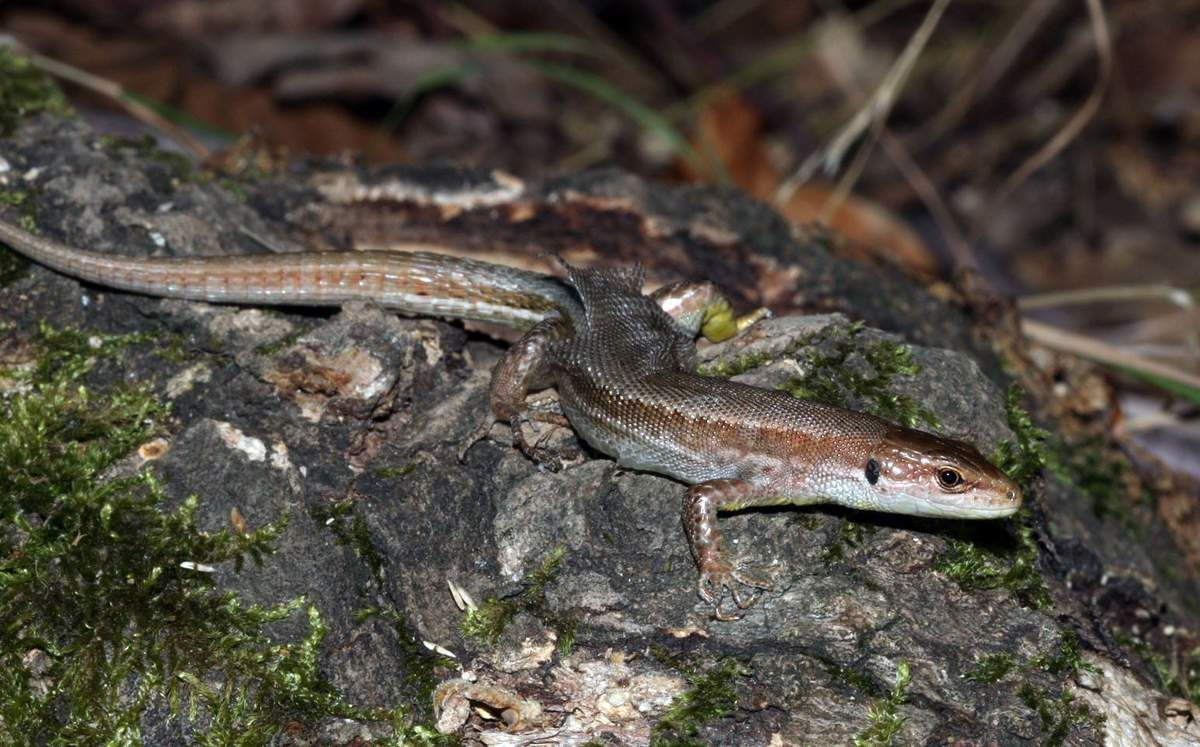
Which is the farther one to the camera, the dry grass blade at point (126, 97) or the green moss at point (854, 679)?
the dry grass blade at point (126, 97)

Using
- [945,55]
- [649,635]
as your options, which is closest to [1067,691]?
[649,635]

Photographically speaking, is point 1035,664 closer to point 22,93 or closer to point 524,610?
point 524,610

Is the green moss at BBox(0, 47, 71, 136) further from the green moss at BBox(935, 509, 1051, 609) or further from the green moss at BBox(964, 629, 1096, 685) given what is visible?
the green moss at BBox(964, 629, 1096, 685)

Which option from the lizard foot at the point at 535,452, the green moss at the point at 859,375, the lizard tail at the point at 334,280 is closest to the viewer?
the lizard foot at the point at 535,452

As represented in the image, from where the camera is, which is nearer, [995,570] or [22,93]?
[995,570]

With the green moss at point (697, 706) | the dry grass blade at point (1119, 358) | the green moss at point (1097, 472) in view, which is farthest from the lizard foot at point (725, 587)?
the dry grass blade at point (1119, 358)

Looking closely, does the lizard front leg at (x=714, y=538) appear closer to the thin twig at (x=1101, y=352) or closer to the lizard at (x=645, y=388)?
the lizard at (x=645, y=388)

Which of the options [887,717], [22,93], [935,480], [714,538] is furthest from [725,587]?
[22,93]
